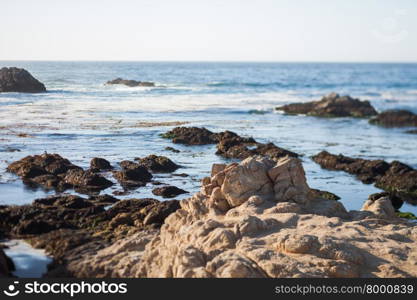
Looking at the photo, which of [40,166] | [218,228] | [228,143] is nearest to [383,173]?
[228,143]

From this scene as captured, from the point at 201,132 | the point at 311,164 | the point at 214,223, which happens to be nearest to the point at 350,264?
the point at 214,223

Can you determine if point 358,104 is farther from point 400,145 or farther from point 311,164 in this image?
point 311,164

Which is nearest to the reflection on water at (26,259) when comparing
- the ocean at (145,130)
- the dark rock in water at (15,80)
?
the ocean at (145,130)

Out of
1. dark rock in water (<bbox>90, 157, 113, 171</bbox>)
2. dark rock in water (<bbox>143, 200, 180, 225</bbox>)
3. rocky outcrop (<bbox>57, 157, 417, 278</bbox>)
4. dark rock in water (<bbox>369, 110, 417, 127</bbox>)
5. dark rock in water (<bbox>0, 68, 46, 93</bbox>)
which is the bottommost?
dark rock in water (<bbox>369, 110, 417, 127</bbox>)

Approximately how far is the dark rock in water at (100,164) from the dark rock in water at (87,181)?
205 cm

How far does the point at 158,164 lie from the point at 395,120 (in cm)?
3092

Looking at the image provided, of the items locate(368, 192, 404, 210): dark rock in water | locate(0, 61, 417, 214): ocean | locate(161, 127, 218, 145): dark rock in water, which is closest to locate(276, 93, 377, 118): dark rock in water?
locate(0, 61, 417, 214): ocean

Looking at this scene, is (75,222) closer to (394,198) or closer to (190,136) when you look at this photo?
(394,198)

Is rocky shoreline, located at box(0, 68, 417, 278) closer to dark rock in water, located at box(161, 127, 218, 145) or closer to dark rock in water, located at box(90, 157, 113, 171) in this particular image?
dark rock in water, located at box(90, 157, 113, 171)

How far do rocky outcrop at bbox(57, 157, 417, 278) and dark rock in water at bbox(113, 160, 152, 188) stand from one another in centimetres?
706

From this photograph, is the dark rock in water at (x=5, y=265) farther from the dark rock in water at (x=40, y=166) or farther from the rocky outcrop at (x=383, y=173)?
the rocky outcrop at (x=383, y=173)

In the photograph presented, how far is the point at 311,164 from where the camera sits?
1240 inches

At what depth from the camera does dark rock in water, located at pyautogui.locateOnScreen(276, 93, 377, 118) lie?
57.3 metres

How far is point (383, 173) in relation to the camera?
28406 millimetres
